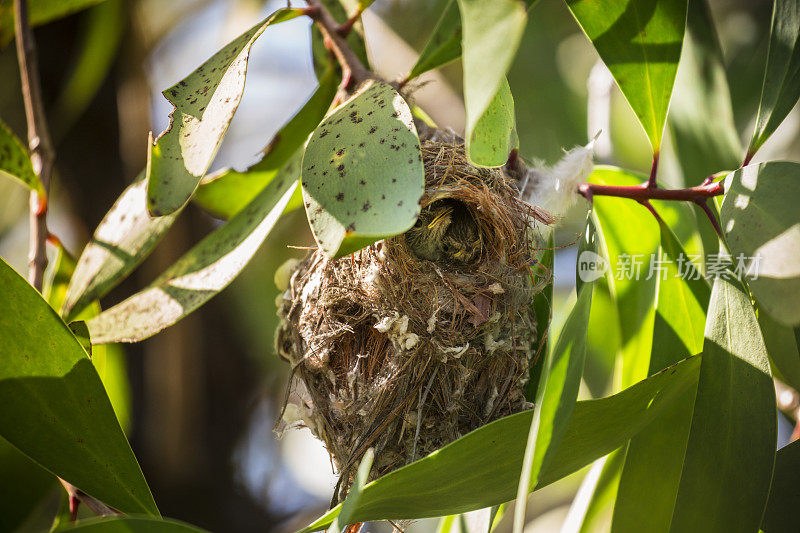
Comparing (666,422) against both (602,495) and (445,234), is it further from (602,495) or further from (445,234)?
(445,234)

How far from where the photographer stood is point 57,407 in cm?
76

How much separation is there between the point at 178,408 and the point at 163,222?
0.93 meters

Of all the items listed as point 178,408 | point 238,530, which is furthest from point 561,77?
point 238,530

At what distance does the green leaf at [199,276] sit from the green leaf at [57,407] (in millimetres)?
159

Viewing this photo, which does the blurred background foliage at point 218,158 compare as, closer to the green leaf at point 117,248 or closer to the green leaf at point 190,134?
the green leaf at point 117,248

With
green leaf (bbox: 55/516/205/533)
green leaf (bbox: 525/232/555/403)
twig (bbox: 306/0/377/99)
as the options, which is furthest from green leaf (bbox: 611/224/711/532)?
green leaf (bbox: 55/516/205/533)

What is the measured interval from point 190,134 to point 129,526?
0.41m

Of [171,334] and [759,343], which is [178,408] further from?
[759,343]

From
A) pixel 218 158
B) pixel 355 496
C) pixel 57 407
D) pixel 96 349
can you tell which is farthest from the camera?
pixel 218 158

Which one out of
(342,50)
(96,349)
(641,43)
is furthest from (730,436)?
(96,349)

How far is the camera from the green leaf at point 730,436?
777mm

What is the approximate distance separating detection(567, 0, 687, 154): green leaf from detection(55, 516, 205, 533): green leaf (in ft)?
2.42

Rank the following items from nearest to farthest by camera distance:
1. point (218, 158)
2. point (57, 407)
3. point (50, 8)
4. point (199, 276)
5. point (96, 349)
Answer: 1. point (57, 407)
2. point (199, 276)
3. point (50, 8)
4. point (96, 349)
5. point (218, 158)

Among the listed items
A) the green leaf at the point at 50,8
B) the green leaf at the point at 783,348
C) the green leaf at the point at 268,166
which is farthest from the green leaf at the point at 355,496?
the green leaf at the point at 50,8
